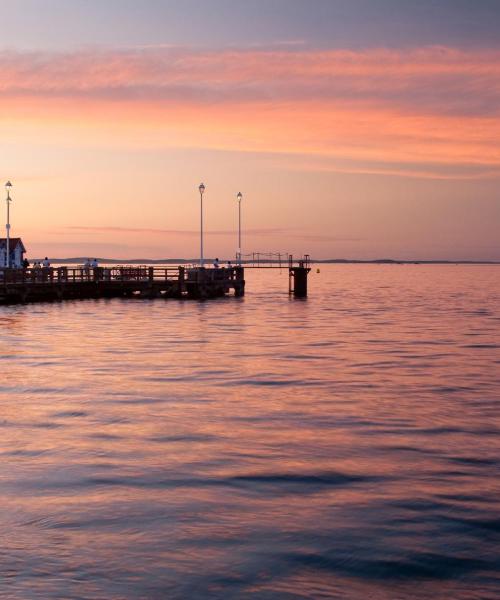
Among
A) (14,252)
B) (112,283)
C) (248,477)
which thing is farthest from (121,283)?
(248,477)

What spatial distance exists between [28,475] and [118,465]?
4.66ft

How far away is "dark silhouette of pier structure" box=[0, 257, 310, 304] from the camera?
61.0 meters

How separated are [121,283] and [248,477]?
2190 inches

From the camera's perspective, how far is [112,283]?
219ft

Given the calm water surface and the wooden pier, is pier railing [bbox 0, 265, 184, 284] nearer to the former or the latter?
the wooden pier

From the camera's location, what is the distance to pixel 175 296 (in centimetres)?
6962

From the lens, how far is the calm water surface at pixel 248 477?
28.6ft

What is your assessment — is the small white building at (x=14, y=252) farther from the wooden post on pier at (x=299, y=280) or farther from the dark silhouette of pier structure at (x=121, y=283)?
the wooden post on pier at (x=299, y=280)

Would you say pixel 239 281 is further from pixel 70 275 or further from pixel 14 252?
pixel 14 252

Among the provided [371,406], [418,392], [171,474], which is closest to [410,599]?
[171,474]

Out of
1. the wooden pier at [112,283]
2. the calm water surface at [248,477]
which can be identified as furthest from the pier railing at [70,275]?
the calm water surface at [248,477]

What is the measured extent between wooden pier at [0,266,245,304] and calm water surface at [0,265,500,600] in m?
32.1

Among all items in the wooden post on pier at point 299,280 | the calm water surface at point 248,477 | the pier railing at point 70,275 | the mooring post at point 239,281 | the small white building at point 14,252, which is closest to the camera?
the calm water surface at point 248,477

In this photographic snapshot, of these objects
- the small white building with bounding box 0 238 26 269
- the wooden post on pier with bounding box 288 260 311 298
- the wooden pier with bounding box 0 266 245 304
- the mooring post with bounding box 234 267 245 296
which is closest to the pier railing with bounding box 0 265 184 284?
the wooden pier with bounding box 0 266 245 304
